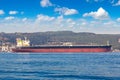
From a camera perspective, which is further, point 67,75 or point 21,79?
point 67,75

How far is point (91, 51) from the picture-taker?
655 ft

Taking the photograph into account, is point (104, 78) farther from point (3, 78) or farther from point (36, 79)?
point (3, 78)

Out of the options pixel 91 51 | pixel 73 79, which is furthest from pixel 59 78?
pixel 91 51

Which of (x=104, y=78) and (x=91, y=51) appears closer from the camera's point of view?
(x=104, y=78)

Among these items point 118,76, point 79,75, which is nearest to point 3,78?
point 79,75

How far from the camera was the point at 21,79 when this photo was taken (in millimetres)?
52500

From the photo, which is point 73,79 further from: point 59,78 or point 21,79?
point 21,79

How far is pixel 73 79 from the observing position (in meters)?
52.2

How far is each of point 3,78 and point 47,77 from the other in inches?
231

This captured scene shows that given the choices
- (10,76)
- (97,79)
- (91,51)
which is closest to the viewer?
(97,79)

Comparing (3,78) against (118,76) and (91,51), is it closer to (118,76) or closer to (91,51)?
(118,76)

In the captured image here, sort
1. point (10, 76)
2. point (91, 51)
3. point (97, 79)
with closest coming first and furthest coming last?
1. point (97, 79)
2. point (10, 76)
3. point (91, 51)

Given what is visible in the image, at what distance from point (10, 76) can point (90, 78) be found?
36.1ft

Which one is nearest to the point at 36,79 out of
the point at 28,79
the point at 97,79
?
the point at 28,79
